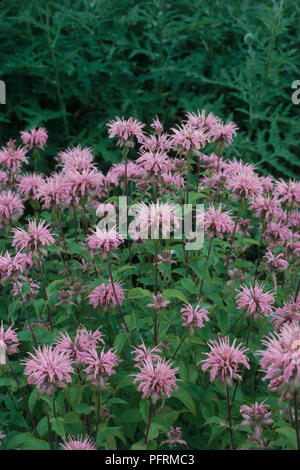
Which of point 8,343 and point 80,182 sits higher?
point 80,182

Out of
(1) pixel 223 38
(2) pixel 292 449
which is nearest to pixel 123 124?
(2) pixel 292 449

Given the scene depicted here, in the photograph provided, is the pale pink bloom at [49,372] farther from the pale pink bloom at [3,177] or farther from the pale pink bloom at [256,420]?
the pale pink bloom at [3,177]

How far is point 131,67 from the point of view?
439 cm

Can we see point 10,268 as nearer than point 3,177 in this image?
Yes

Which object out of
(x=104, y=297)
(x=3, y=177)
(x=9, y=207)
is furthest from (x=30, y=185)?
(x=104, y=297)

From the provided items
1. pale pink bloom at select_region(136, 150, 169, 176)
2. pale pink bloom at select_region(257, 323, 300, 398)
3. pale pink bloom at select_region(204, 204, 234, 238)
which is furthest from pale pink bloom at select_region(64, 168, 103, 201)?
pale pink bloom at select_region(257, 323, 300, 398)

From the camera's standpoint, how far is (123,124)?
2258 mm

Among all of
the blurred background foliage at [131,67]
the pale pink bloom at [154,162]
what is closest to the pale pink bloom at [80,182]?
the pale pink bloom at [154,162]

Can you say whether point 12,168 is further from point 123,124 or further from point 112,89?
point 112,89

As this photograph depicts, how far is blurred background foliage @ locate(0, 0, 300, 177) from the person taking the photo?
149 inches

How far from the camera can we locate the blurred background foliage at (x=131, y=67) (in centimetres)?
378

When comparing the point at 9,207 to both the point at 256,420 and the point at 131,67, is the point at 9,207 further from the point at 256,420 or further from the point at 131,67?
the point at 131,67

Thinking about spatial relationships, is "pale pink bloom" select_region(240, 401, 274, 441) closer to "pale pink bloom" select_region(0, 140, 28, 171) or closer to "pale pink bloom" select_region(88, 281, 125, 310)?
"pale pink bloom" select_region(88, 281, 125, 310)

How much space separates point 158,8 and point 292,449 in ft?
11.4
